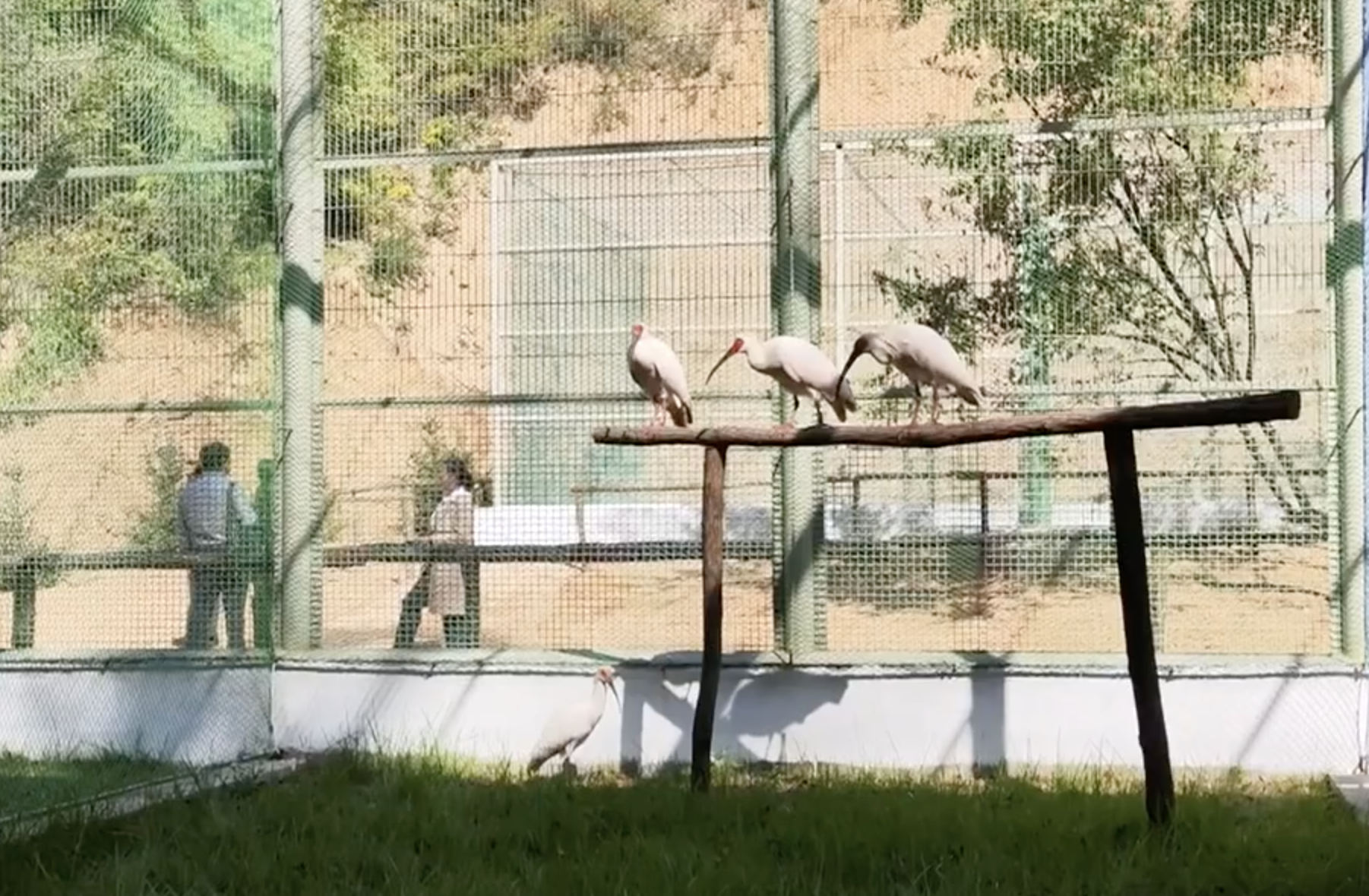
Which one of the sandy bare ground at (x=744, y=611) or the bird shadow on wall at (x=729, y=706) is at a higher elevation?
the sandy bare ground at (x=744, y=611)

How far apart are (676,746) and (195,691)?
1.80 meters

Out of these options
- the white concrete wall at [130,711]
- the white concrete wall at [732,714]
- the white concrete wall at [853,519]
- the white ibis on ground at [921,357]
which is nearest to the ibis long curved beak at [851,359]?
the white ibis on ground at [921,357]

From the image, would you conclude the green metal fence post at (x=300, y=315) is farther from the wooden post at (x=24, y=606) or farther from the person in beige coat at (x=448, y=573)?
the wooden post at (x=24, y=606)

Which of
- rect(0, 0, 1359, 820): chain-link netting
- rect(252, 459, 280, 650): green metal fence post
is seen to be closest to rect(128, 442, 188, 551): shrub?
rect(0, 0, 1359, 820): chain-link netting

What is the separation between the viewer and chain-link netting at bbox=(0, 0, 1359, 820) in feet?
20.0

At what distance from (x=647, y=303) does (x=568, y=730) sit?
5.43 ft

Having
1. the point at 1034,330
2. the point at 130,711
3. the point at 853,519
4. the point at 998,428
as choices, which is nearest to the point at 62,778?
the point at 130,711

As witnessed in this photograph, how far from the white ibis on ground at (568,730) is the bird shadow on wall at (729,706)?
28cm

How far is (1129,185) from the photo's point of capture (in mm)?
6168

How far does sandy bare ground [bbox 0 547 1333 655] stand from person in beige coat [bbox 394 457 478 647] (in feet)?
0.18

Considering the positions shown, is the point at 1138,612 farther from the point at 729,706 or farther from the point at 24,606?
the point at 24,606

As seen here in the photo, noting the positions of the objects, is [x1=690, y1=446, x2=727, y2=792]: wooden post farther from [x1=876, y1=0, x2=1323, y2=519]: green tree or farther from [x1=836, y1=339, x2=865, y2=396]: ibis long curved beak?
[x1=876, y1=0, x2=1323, y2=519]: green tree

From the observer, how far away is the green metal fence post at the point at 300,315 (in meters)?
6.61

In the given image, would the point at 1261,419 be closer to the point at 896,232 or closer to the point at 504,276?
the point at 896,232
